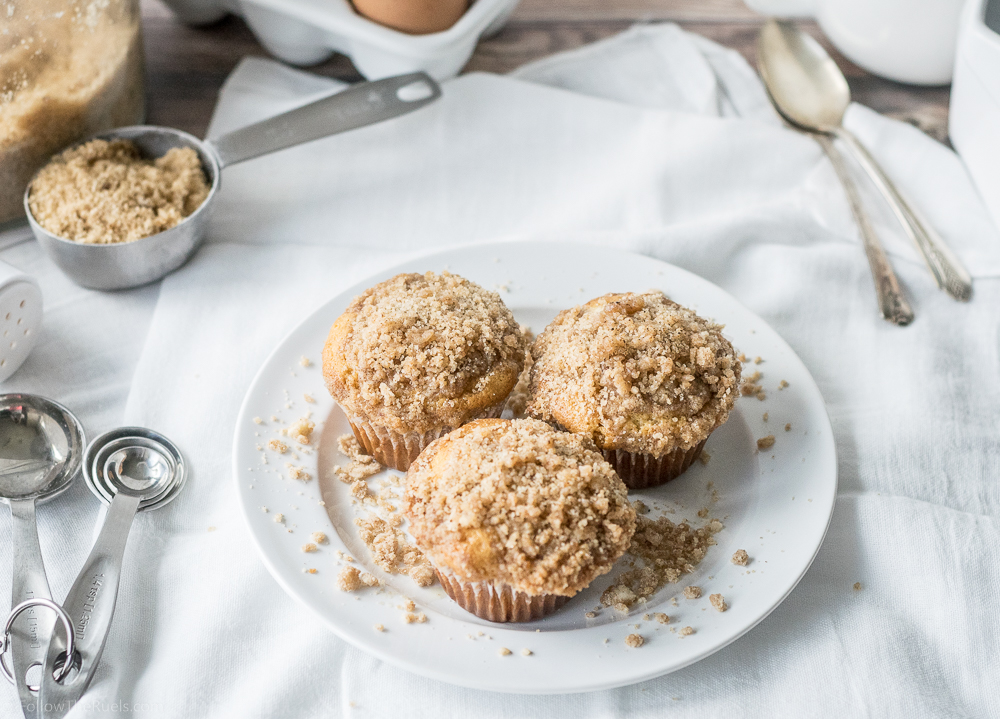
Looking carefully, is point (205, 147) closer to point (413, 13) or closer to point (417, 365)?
point (413, 13)

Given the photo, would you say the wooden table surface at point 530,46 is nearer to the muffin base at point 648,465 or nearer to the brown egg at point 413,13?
the brown egg at point 413,13

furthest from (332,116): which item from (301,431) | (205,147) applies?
(301,431)

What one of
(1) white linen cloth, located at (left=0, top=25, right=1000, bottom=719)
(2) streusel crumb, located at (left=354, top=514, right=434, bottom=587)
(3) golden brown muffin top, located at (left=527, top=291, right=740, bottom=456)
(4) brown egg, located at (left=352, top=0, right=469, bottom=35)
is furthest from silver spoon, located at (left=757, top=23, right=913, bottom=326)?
(2) streusel crumb, located at (left=354, top=514, right=434, bottom=587)

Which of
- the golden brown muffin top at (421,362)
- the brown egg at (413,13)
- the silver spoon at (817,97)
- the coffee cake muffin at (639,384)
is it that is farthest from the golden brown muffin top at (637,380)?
the brown egg at (413,13)

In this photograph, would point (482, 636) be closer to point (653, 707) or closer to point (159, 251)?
point (653, 707)

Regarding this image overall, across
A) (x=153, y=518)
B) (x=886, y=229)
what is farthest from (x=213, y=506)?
(x=886, y=229)

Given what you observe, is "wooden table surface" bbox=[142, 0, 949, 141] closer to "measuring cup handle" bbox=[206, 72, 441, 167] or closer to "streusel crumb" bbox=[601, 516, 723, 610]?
"measuring cup handle" bbox=[206, 72, 441, 167]
